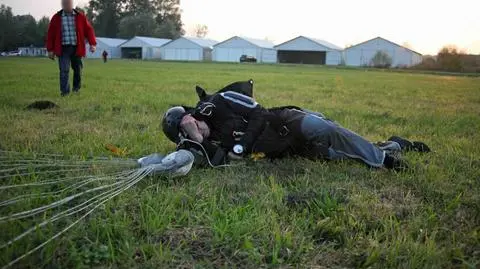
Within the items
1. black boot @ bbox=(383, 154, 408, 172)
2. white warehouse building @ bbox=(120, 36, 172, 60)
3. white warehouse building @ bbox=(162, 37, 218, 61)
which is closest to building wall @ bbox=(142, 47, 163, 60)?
white warehouse building @ bbox=(120, 36, 172, 60)

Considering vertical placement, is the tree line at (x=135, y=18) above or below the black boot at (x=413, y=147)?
above

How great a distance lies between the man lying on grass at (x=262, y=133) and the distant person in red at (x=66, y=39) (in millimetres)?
5461

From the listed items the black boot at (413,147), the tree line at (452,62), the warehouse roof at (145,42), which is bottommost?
the black boot at (413,147)

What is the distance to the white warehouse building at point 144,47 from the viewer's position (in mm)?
69750

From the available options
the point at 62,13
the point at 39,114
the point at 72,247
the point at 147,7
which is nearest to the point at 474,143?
the point at 72,247

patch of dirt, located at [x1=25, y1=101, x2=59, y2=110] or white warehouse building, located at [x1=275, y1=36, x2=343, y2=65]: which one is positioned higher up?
white warehouse building, located at [x1=275, y1=36, x2=343, y2=65]

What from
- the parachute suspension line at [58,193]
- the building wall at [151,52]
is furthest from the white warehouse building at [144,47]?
the parachute suspension line at [58,193]

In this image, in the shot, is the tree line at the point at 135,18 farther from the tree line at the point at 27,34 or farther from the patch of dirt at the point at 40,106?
the patch of dirt at the point at 40,106

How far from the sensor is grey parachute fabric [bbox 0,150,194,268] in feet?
6.52

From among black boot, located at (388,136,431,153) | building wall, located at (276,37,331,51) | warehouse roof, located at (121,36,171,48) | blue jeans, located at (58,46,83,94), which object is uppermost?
warehouse roof, located at (121,36,171,48)

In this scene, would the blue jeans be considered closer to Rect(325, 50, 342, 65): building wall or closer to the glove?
the glove

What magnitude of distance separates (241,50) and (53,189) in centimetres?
6370

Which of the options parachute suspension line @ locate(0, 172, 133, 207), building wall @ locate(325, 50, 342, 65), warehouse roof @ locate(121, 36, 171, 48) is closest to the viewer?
parachute suspension line @ locate(0, 172, 133, 207)

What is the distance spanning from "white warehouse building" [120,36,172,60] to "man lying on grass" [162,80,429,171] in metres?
67.5
